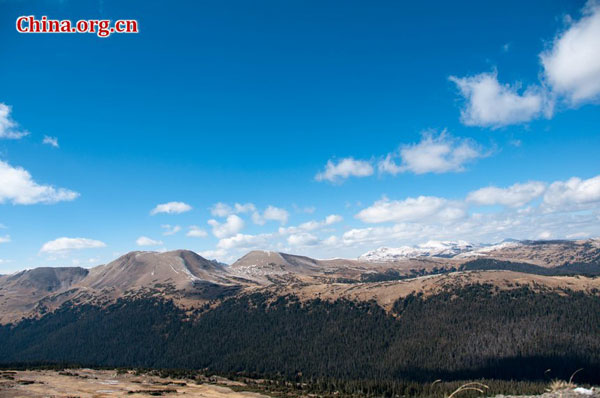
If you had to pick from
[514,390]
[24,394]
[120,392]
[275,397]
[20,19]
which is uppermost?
[20,19]

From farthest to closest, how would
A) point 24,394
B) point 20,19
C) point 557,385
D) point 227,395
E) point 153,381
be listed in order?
point 153,381
point 227,395
point 24,394
point 20,19
point 557,385

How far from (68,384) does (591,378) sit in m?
262

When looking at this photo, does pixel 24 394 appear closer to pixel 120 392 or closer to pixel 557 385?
pixel 120 392

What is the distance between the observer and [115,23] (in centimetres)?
6575

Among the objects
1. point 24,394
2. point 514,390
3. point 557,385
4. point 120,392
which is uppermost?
point 557,385

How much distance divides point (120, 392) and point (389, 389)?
12017 centimetres

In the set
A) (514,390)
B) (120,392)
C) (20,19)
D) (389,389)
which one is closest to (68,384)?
(120,392)

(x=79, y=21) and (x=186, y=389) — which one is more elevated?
(x=79, y=21)

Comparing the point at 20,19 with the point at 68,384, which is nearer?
the point at 20,19

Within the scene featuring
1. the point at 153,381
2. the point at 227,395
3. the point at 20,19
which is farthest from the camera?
the point at 153,381

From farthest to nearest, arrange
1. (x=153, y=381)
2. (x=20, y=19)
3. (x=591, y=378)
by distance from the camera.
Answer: (x=591, y=378) → (x=153, y=381) → (x=20, y=19)

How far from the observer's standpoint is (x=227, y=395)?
9038 centimetres

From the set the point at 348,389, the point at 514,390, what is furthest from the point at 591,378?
the point at 348,389

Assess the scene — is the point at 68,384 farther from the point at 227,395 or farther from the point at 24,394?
the point at 227,395
